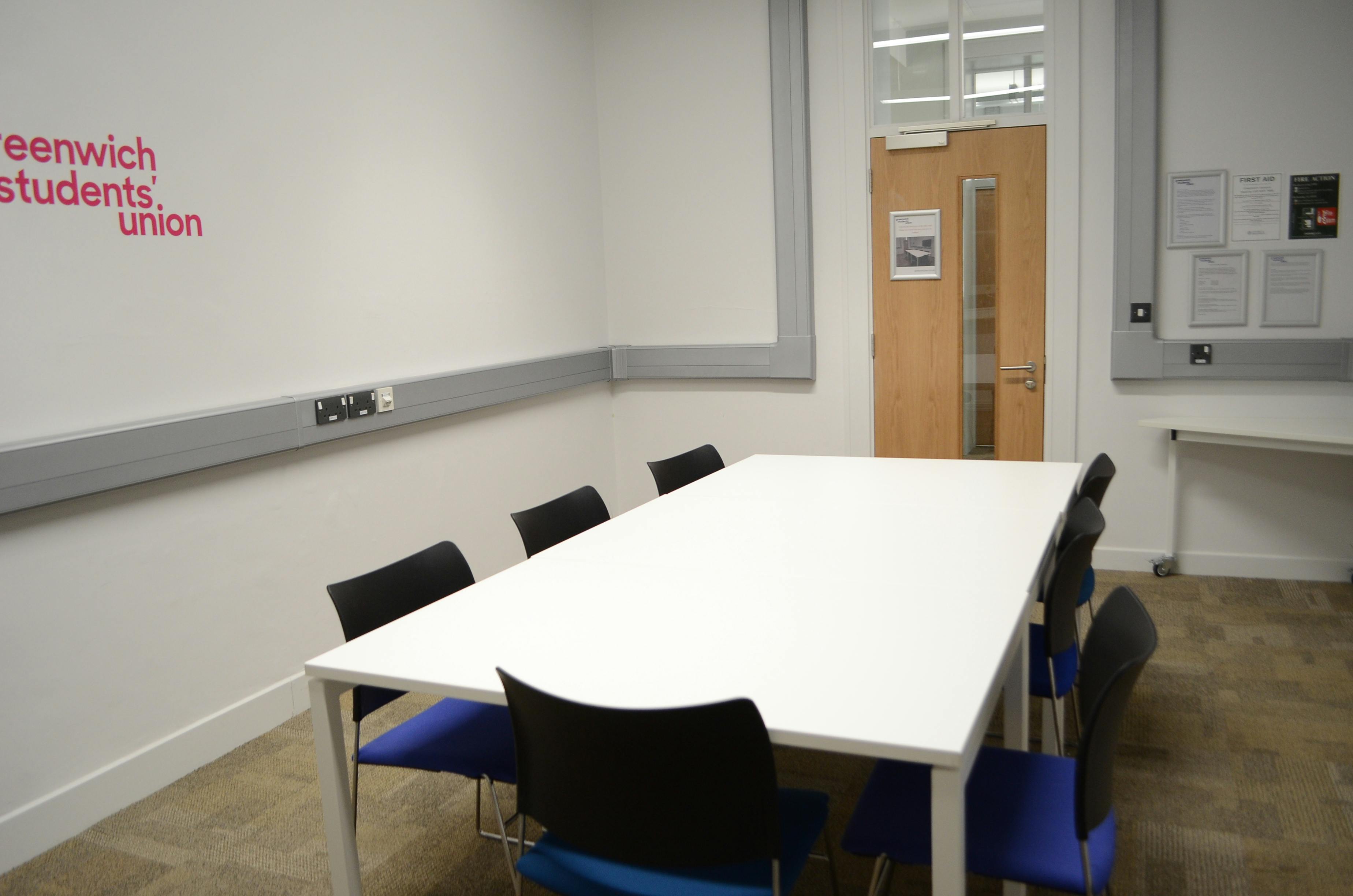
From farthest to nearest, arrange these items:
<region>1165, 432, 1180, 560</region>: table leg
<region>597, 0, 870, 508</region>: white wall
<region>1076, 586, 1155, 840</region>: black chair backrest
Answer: <region>597, 0, 870, 508</region>: white wall < <region>1165, 432, 1180, 560</region>: table leg < <region>1076, 586, 1155, 840</region>: black chair backrest

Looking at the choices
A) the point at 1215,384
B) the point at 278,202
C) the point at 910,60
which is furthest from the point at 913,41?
the point at 278,202

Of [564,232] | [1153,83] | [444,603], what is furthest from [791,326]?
[444,603]

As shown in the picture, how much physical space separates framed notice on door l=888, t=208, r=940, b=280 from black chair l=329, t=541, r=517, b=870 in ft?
10.9

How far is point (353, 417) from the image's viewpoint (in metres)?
3.82

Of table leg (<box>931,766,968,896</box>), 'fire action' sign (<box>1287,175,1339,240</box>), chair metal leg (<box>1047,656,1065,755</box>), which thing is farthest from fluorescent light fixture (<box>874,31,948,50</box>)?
table leg (<box>931,766,968,896</box>)

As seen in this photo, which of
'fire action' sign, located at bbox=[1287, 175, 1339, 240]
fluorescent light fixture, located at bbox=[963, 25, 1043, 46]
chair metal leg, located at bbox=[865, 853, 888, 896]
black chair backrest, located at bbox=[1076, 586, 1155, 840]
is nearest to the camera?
black chair backrest, located at bbox=[1076, 586, 1155, 840]

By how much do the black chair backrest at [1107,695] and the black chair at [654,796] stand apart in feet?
1.55

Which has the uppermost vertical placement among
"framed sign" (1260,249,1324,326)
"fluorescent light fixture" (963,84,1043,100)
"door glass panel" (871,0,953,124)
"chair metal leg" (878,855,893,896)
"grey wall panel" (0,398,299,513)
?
"door glass panel" (871,0,953,124)

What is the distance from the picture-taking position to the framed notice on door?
16.7ft

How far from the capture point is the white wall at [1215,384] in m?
4.40

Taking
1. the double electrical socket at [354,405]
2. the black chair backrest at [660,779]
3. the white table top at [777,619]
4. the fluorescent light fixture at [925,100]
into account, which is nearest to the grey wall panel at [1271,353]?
the fluorescent light fixture at [925,100]

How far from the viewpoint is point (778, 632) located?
77.9 inches

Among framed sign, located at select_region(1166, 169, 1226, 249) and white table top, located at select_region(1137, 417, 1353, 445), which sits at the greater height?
framed sign, located at select_region(1166, 169, 1226, 249)

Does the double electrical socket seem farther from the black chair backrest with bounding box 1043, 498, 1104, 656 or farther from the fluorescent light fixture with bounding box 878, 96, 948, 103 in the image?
the fluorescent light fixture with bounding box 878, 96, 948, 103
